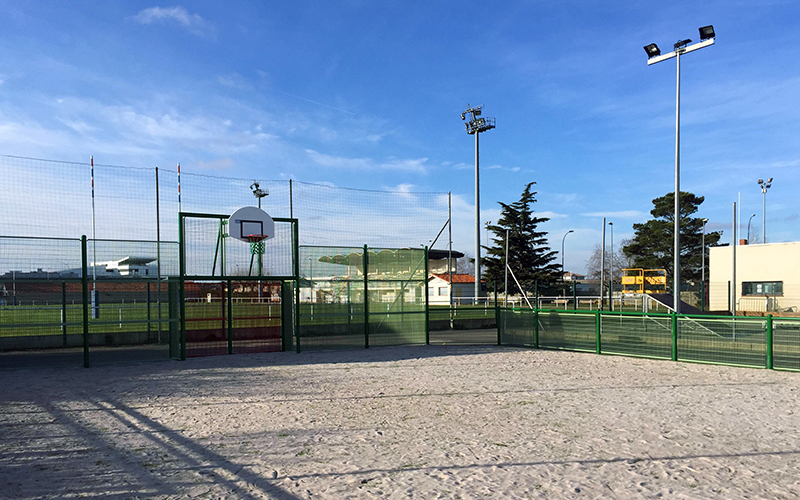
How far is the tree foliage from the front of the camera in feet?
172

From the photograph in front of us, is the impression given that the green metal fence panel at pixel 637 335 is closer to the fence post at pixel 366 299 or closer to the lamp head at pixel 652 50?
the fence post at pixel 366 299

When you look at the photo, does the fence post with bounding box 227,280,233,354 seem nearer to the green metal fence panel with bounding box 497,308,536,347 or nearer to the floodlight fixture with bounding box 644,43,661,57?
the green metal fence panel with bounding box 497,308,536,347

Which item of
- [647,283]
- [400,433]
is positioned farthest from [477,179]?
[400,433]

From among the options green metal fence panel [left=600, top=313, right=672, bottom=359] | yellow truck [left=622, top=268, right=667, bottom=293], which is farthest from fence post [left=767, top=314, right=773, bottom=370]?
yellow truck [left=622, top=268, right=667, bottom=293]

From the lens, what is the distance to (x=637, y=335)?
15.2 m

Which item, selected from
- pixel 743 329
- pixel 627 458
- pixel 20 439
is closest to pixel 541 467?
pixel 627 458

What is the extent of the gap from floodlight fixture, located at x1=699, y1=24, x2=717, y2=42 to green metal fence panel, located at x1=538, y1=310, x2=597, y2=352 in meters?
11.2

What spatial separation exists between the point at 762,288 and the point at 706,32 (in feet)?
79.1

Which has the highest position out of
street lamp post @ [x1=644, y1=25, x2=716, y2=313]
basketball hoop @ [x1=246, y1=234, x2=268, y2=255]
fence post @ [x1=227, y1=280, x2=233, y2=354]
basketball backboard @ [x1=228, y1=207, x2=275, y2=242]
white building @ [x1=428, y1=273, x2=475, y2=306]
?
street lamp post @ [x1=644, y1=25, x2=716, y2=313]

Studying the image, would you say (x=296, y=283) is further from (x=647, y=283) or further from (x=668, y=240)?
(x=668, y=240)

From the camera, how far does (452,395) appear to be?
1024cm

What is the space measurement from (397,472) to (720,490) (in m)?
3.15

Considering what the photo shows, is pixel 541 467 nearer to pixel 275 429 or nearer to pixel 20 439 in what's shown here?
pixel 275 429

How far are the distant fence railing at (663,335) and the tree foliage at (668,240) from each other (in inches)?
1540
